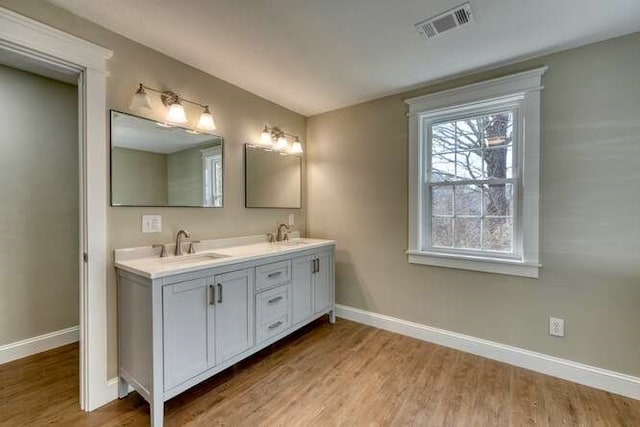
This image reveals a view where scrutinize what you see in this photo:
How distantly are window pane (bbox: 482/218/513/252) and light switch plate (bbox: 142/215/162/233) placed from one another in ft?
8.48

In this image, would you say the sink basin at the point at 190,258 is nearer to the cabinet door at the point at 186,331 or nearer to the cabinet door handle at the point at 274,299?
the cabinet door at the point at 186,331

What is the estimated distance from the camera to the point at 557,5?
5.31 feet

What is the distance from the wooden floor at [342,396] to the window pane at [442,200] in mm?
1233

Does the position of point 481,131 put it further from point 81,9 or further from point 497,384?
point 81,9

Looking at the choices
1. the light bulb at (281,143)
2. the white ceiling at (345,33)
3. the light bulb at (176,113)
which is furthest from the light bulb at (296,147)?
the light bulb at (176,113)

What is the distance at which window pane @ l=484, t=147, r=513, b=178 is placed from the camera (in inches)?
92.0

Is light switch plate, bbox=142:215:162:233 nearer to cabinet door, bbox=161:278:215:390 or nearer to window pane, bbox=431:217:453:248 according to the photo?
cabinet door, bbox=161:278:215:390

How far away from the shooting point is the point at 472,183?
2502 millimetres

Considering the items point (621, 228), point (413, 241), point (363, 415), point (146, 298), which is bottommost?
point (363, 415)

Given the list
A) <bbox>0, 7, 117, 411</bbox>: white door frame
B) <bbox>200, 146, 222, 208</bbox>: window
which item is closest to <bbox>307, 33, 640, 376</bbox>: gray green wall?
<bbox>200, 146, 222, 208</bbox>: window

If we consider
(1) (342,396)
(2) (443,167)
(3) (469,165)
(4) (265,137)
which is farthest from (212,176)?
(3) (469,165)

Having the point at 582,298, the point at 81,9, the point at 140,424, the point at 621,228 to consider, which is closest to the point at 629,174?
the point at 621,228

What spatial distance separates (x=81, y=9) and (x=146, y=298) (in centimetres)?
169

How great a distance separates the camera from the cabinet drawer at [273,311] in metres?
2.21
